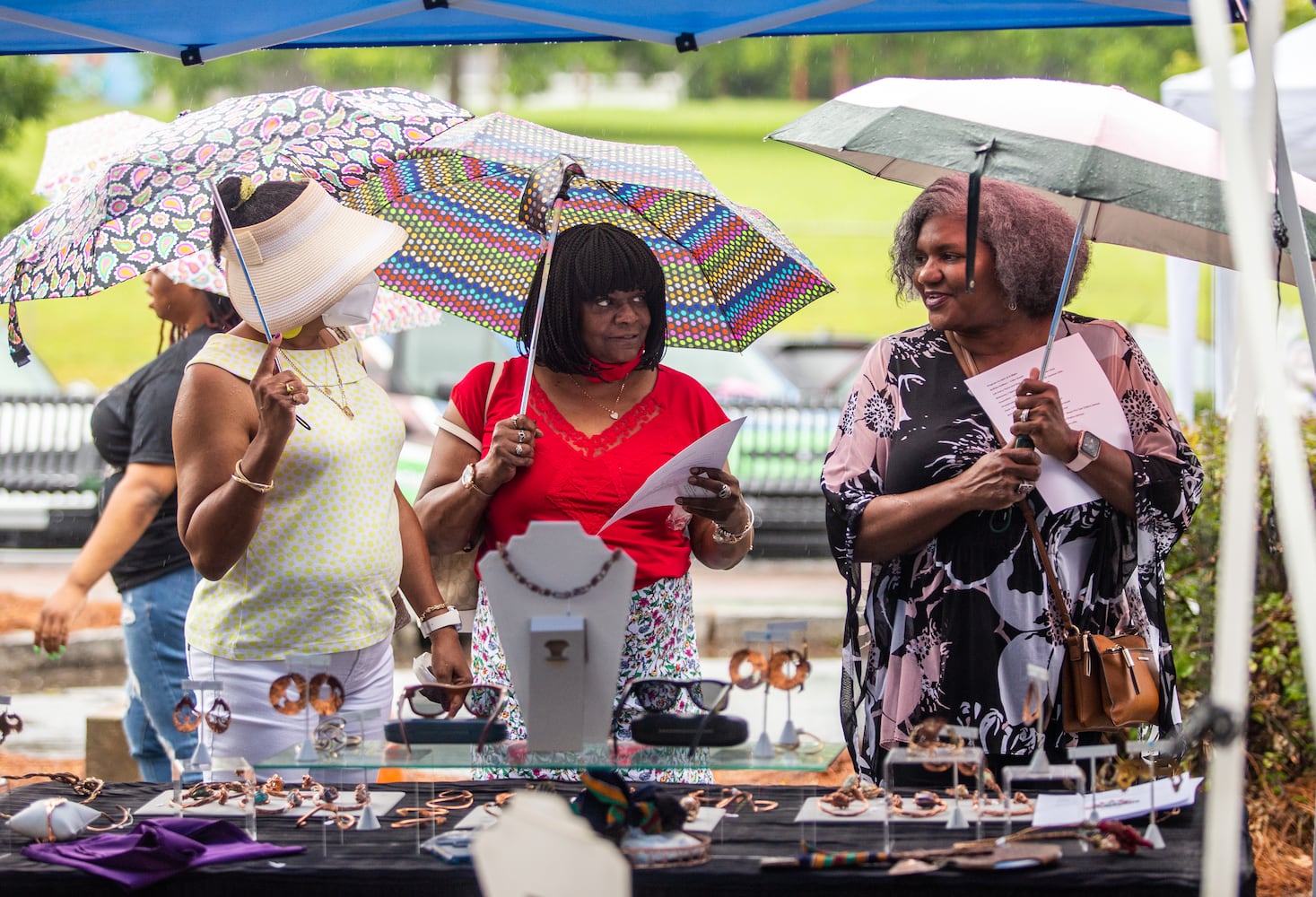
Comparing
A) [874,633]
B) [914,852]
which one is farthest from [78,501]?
[914,852]

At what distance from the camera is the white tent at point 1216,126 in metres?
4.73

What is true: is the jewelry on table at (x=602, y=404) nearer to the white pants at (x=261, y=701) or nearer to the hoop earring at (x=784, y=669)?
the white pants at (x=261, y=701)

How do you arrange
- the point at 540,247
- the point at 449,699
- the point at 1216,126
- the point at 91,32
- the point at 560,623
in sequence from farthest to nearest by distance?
the point at 1216,126, the point at 540,247, the point at 91,32, the point at 449,699, the point at 560,623

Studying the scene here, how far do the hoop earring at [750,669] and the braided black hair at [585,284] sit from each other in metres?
0.81

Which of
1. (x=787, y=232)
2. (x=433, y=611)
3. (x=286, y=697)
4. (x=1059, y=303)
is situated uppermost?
(x=787, y=232)

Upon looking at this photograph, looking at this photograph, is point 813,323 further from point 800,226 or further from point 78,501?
point 78,501

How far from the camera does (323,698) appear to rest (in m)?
2.33

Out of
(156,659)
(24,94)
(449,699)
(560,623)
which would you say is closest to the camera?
(560,623)

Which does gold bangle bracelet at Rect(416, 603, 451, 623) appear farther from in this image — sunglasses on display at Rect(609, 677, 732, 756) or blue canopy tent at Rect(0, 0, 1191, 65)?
blue canopy tent at Rect(0, 0, 1191, 65)

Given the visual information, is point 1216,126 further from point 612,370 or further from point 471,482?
point 471,482

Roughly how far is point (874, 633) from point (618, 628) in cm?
81

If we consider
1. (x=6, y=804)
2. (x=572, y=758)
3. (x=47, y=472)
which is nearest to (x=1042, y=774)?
(x=572, y=758)

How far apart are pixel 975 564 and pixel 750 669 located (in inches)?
25.9

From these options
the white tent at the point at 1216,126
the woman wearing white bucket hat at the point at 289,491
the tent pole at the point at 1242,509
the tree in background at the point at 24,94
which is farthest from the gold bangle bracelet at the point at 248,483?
the tree in background at the point at 24,94
